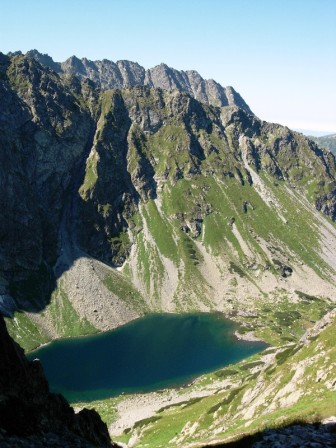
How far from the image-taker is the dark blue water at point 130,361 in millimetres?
151375

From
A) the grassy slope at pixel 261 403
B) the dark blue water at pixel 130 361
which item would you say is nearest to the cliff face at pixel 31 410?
the grassy slope at pixel 261 403

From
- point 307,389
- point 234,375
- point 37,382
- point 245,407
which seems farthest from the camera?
point 234,375

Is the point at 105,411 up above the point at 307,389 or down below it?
below

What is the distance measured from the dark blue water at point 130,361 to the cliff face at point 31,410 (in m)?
111

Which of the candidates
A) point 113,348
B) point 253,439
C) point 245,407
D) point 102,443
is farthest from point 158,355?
point 253,439

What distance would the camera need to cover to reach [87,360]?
6860 inches

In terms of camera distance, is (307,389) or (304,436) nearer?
(304,436)

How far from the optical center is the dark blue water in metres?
151

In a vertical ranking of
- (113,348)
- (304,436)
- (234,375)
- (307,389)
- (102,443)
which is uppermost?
(304,436)

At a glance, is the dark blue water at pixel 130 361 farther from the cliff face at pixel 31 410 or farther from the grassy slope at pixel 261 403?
the cliff face at pixel 31 410

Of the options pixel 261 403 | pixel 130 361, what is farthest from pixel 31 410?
pixel 130 361

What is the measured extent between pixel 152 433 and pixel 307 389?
4587cm

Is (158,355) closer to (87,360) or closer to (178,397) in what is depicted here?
(87,360)

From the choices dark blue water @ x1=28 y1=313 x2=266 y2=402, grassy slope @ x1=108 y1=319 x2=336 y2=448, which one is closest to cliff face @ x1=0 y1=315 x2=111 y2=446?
grassy slope @ x1=108 y1=319 x2=336 y2=448
